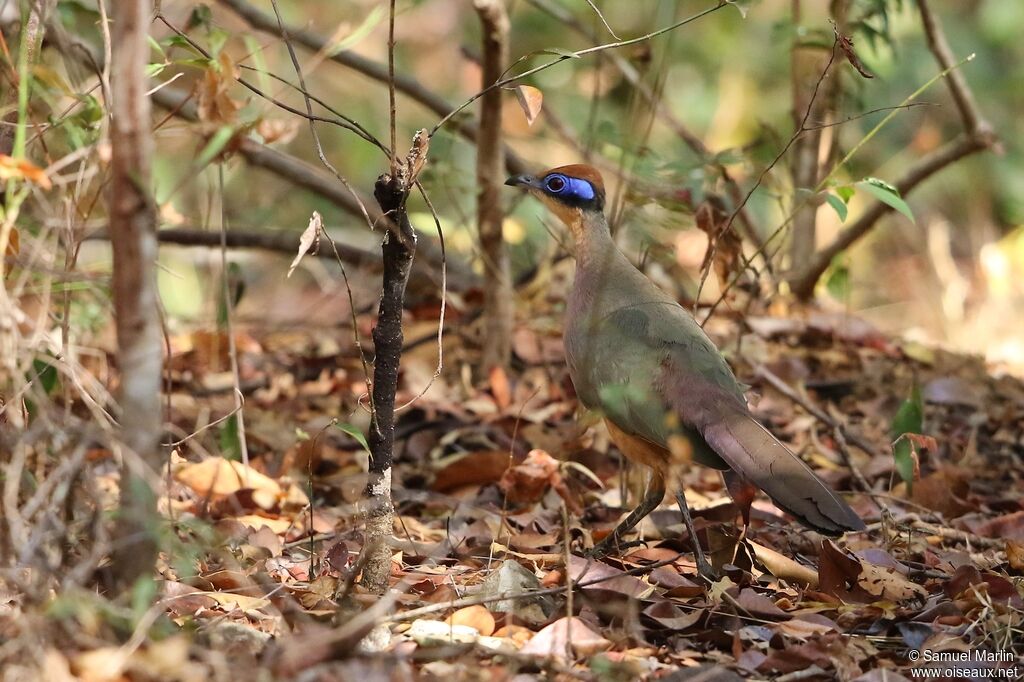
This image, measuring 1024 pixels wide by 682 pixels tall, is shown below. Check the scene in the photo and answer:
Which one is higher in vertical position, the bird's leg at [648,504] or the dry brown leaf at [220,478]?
the dry brown leaf at [220,478]

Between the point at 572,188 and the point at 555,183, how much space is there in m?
0.08

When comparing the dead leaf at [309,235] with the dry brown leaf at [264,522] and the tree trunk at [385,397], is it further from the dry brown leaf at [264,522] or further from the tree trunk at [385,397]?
the dry brown leaf at [264,522]

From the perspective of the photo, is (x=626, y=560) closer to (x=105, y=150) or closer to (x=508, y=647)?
(x=508, y=647)

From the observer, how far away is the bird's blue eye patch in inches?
184

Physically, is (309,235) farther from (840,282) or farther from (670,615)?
(840,282)

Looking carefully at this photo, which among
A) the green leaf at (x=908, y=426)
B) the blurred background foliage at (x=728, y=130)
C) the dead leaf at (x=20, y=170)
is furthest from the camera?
the blurred background foliage at (x=728, y=130)

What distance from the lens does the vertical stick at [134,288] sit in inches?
92.3

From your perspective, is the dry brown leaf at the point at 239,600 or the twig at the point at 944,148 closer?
the dry brown leaf at the point at 239,600

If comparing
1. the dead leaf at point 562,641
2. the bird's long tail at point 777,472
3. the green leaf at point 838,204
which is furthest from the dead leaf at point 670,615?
the green leaf at point 838,204

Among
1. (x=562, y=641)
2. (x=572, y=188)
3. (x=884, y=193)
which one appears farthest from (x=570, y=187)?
(x=562, y=641)

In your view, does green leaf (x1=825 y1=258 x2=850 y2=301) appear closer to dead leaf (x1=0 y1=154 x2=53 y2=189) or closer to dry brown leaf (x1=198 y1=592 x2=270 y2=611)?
dry brown leaf (x1=198 y1=592 x2=270 y2=611)

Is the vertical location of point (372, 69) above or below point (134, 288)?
above

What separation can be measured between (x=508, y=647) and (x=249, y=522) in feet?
4.79

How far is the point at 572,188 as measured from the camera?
4.68m
